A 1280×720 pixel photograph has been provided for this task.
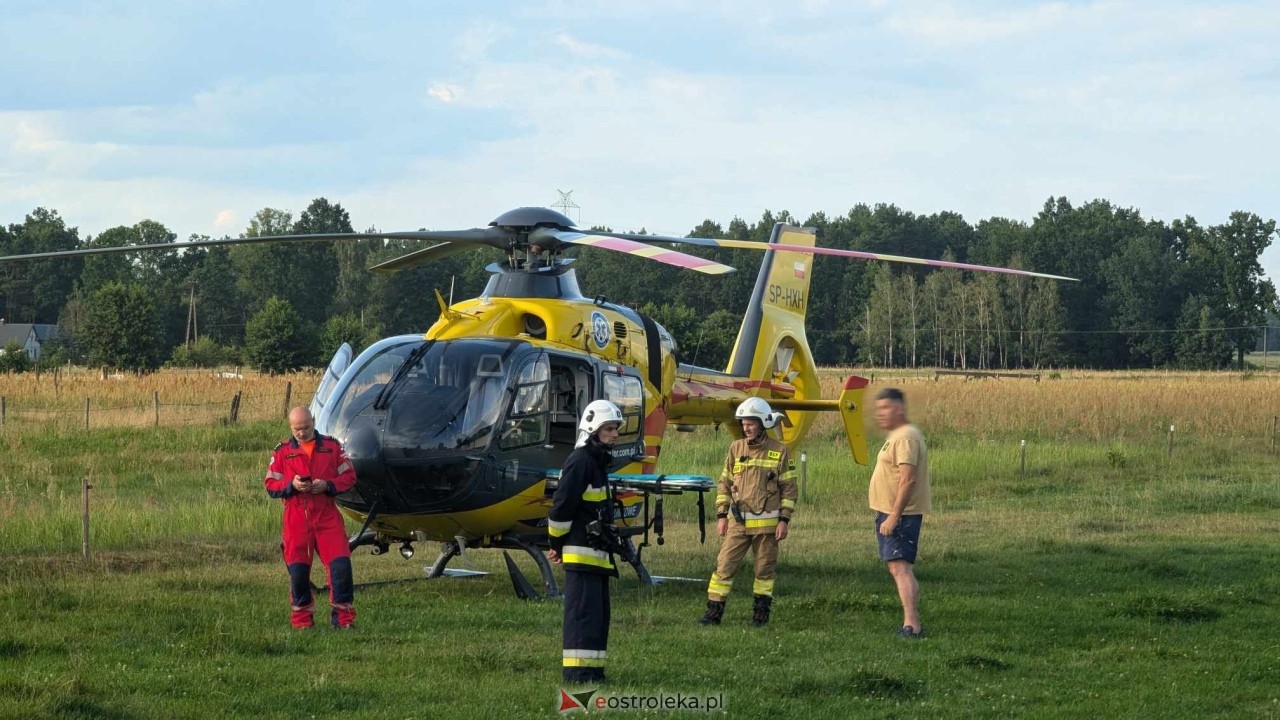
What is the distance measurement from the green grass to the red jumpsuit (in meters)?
0.25

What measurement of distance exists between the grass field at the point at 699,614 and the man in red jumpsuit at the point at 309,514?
335 mm

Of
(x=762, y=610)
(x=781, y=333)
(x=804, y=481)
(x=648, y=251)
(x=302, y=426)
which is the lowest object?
(x=762, y=610)

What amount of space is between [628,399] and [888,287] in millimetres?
82562

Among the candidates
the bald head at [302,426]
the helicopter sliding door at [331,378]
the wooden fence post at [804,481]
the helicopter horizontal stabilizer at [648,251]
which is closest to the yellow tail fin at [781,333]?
the wooden fence post at [804,481]

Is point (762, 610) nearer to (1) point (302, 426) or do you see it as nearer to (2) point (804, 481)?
(1) point (302, 426)

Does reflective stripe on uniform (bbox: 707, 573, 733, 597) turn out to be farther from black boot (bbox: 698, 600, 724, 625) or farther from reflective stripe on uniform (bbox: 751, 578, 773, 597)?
reflective stripe on uniform (bbox: 751, 578, 773, 597)

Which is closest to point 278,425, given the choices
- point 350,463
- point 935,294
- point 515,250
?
point 515,250

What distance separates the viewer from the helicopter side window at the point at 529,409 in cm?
1179

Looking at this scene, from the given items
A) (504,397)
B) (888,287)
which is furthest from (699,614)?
(888,287)

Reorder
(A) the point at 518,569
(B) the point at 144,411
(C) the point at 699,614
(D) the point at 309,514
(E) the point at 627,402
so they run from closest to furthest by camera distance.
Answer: (D) the point at 309,514 → (C) the point at 699,614 → (A) the point at 518,569 → (E) the point at 627,402 → (B) the point at 144,411

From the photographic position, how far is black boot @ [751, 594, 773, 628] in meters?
10.5

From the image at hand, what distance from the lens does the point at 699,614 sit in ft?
36.4

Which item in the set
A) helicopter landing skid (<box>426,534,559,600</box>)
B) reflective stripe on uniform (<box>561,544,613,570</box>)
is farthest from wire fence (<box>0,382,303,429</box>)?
reflective stripe on uniform (<box>561,544,613,570</box>)

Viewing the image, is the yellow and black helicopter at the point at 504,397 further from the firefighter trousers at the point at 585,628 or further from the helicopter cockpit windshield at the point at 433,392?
the firefighter trousers at the point at 585,628
